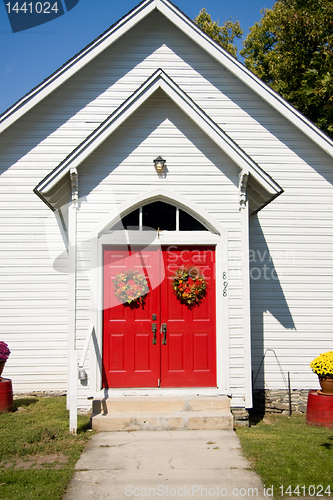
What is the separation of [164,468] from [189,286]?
3.10m

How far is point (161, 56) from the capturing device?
394 inches

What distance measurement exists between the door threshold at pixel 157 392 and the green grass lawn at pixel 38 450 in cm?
53

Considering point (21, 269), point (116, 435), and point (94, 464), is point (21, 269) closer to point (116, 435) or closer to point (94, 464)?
point (116, 435)

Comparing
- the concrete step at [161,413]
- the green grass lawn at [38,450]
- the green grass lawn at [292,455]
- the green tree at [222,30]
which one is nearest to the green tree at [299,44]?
the green tree at [222,30]

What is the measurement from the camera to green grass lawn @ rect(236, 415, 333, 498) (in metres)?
4.98

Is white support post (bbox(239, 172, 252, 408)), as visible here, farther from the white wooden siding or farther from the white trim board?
the white wooden siding

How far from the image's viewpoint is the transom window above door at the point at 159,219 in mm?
7883

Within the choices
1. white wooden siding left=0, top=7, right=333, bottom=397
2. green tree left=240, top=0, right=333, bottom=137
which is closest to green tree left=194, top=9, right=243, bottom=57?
green tree left=240, top=0, right=333, bottom=137

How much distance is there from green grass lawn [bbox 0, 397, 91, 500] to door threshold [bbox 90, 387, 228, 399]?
53cm

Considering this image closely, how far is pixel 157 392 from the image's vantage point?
291 inches

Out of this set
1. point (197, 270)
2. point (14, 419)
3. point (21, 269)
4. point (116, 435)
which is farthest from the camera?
point (21, 269)

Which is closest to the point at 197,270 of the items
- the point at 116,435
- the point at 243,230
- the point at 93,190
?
the point at 243,230

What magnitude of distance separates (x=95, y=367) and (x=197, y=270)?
2366 mm

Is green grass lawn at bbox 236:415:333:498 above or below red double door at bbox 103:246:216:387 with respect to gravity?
below
